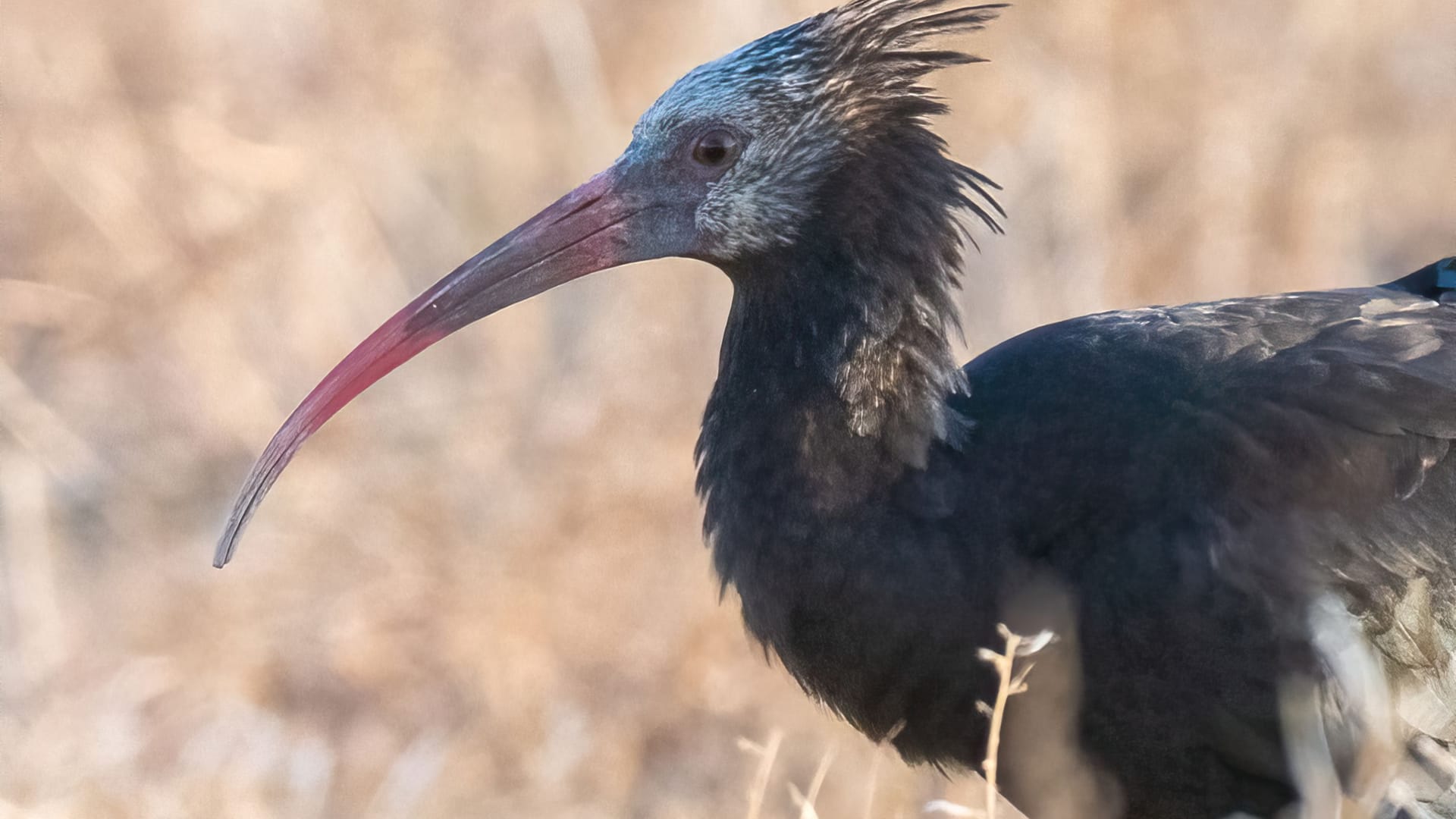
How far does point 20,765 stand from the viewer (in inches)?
221

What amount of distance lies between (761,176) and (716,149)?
14 cm

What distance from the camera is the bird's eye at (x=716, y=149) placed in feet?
13.9

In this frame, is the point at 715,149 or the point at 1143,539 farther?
the point at 715,149

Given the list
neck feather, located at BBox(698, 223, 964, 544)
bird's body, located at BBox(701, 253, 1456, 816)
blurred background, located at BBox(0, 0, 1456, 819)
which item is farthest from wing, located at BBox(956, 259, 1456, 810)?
blurred background, located at BBox(0, 0, 1456, 819)

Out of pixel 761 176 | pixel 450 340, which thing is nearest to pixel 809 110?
pixel 761 176

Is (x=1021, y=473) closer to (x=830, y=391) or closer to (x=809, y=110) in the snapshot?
(x=830, y=391)

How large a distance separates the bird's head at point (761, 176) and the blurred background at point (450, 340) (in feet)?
5.28

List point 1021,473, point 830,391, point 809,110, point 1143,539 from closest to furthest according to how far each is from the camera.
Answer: point 1143,539 < point 1021,473 < point 830,391 < point 809,110

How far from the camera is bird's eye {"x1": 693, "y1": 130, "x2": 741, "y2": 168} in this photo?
4.24 m

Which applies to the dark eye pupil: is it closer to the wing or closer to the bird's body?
the bird's body

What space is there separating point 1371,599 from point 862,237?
1.27m

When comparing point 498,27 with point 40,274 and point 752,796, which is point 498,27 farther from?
point 752,796

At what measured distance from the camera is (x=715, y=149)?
4.27 meters

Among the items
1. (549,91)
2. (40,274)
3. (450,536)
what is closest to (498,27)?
(549,91)
